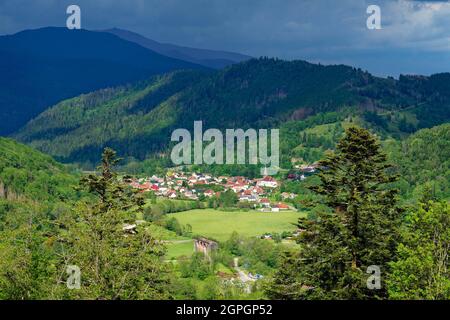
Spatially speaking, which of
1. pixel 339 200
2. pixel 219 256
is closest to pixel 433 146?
pixel 219 256

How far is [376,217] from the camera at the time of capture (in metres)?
31.2

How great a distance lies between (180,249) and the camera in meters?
102

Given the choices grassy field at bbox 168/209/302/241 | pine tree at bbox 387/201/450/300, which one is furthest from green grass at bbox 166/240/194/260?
pine tree at bbox 387/201/450/300

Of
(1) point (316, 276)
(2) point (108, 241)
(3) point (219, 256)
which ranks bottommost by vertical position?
(3) point (219, 256)

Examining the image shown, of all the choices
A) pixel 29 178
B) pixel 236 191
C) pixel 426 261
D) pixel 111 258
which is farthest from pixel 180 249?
pixel 236 191

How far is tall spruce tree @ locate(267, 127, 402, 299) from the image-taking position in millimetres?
30328

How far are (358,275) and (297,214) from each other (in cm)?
11201

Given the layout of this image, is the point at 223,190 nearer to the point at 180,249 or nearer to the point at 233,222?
the point at 233,222

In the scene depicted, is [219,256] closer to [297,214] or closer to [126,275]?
[297,214]

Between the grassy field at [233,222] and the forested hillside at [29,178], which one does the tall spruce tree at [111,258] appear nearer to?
the grassy field at [233,222]

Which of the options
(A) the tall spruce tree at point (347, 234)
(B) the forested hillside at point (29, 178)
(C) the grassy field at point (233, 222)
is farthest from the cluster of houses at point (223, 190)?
(A) the tall spruce tree at point (347, 234)

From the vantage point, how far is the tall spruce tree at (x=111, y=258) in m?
26.2
